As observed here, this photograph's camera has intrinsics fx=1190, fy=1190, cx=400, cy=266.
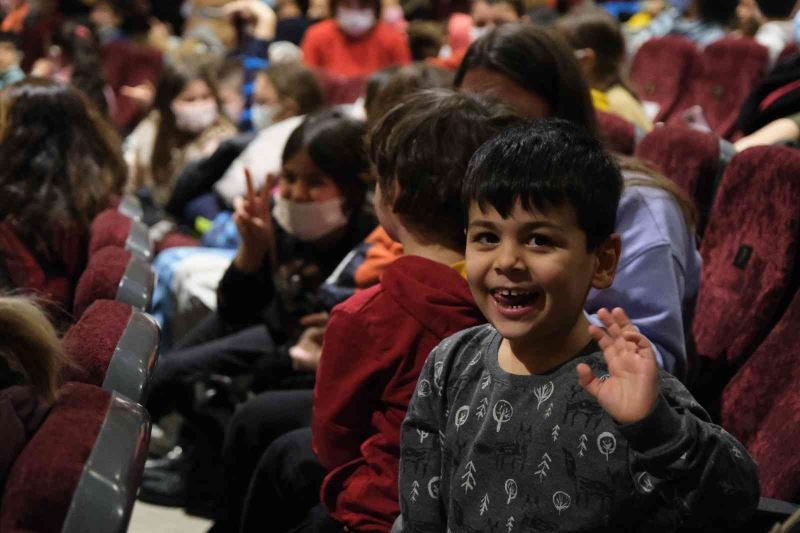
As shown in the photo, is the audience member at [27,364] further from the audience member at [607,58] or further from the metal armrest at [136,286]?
the audience member at [607,58]

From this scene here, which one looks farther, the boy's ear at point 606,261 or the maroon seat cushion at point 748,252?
the maroon seat cushion at point 748,252

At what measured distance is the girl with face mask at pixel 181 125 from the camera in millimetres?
4367

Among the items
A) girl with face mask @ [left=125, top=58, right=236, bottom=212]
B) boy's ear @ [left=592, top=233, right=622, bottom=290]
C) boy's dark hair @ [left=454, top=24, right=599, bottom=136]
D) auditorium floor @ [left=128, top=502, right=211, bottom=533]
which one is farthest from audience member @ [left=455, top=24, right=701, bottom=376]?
girl with face mask @ [left=125, top=58, right=236, bottom=212]

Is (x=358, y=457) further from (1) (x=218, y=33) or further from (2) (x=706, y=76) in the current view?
(1) (x=218, y=33)

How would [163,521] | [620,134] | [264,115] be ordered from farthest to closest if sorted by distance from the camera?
[264,115] → [163,521] → [620,134]

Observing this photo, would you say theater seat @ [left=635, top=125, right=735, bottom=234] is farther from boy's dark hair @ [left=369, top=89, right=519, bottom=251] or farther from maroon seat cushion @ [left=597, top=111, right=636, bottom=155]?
boy's dark hair @ [left=369, top=89, right=519, bottom=251]

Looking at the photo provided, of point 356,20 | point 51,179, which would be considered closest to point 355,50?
point 356,20

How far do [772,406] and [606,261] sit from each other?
24.1 inches

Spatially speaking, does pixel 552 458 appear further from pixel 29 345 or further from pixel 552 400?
pixel 29 345

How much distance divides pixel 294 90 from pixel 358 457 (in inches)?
97.7

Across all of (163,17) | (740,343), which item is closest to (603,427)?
(740,343)

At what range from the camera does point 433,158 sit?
1.76m

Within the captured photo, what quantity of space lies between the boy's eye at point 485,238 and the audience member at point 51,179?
4.10 feet

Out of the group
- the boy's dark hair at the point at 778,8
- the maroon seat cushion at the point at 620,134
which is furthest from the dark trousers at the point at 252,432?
the boy's dark hair at the point at 778,8
